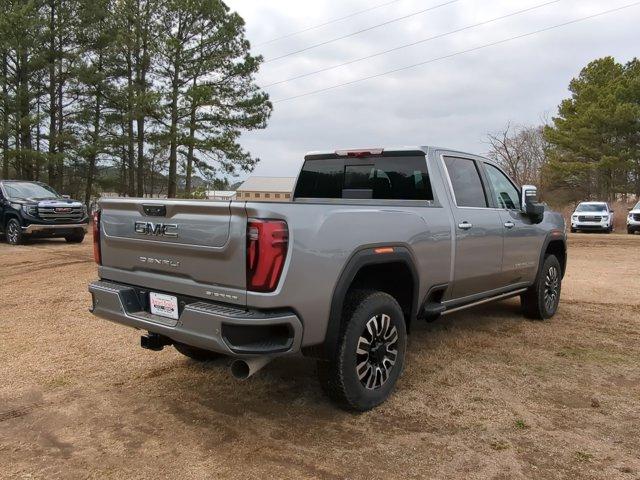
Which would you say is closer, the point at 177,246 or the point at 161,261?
the point at 177,246

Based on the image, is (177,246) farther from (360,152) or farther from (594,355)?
(594,355)

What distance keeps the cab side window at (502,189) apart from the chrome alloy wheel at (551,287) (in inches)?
44.6

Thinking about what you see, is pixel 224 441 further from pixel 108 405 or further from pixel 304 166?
pixel 304 166

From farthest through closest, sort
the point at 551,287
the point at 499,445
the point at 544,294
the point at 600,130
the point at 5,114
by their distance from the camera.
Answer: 1. the point at 600,130
2. the point at 5,114
3. the point at 551,287
4. the point at 544,294
5. the point at 499,445

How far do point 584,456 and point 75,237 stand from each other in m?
14.6

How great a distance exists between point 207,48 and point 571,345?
26.0 m

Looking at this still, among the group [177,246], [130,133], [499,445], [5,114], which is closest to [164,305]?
[177,246]

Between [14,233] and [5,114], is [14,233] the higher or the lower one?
the lower one

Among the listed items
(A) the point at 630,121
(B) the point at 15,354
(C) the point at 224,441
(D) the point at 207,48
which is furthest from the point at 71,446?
(A) the point at 630,121

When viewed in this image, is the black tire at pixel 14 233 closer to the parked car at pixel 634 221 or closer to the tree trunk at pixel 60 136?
the tree trunk at pixel 60 136

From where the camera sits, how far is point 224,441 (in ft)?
10.6

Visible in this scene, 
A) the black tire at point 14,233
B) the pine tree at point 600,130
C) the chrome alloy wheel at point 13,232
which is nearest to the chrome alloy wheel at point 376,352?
the black tire at point 14,233

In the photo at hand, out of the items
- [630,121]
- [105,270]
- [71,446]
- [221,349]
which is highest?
[630,121]

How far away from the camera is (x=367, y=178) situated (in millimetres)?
4965
